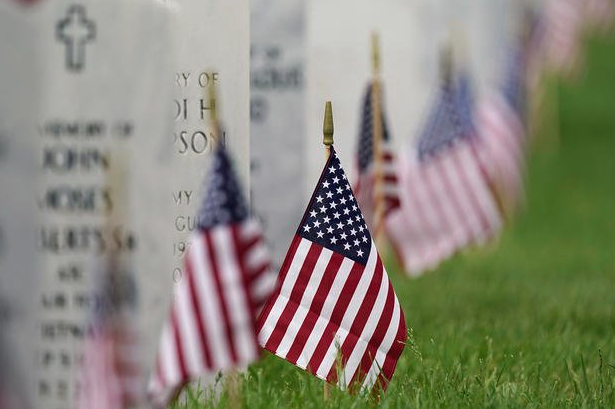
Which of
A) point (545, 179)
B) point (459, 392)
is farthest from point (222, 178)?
point (545, 179)

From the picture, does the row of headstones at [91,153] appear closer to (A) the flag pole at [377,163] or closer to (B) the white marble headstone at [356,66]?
(A) the flag pole at [377,163]

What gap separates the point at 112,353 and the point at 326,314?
141 centimetres

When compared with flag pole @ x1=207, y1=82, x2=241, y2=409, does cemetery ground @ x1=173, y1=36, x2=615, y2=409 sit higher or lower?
lower

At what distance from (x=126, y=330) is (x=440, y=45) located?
11873 millimetres

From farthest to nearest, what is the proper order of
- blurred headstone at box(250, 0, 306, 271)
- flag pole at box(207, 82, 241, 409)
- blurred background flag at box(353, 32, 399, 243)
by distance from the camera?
blurred headstone at box(250, 0, 306, 271)
blurred background flag at box(353, 32, 399, 243)
flag pole at box(207, 82, 241, 409)

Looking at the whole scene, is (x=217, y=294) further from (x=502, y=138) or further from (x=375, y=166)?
(x=502, y=138)

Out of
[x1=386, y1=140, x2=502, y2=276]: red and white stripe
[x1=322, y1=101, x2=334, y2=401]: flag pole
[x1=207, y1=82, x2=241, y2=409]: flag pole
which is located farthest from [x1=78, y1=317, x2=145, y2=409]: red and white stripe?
[x1=386, y1=140, x2=502, y2=276]: red and white stripe

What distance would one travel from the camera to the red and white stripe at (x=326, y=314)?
7.14 meters

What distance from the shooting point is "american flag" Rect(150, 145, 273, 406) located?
5879 millimetres

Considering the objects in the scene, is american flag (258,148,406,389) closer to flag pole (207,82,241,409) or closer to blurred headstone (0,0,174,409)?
flag pole (207,82,241,409)

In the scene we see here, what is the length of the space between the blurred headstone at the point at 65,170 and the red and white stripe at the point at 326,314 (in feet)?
2.55

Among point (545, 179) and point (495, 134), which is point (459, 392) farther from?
point (545, 179)

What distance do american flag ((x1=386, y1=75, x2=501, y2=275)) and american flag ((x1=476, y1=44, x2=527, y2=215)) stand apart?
104 inches

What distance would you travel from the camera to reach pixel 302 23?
1155 cm
